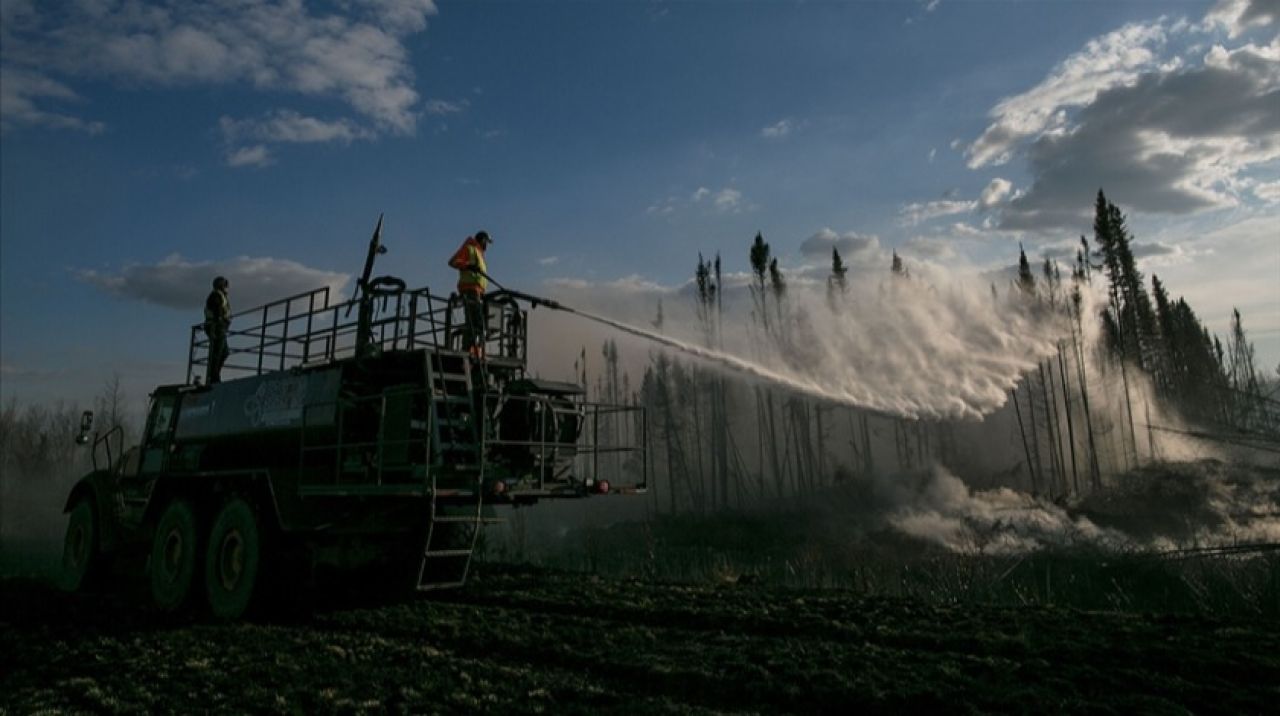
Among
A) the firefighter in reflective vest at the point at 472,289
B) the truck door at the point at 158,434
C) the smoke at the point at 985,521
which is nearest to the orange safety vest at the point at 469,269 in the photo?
the firefighter in reflective vest at the point at 472,289

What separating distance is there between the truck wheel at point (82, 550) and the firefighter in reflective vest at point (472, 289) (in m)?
8.51

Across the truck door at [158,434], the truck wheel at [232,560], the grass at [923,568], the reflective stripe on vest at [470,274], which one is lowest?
the grass at [923,568]

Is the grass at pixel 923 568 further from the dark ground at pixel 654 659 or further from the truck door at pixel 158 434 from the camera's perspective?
the truck door at pixel 158 434

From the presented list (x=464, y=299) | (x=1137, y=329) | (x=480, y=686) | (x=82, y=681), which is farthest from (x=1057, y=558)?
(x=1137, y=329)

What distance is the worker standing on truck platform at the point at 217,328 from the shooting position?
1453cm

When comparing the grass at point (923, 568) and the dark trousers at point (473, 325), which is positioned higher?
the dark trousers at point (473, 325)

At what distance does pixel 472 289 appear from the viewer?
1288 cm

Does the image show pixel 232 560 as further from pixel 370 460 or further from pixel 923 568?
pixel 923 568

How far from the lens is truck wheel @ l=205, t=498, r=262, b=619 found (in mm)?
11367

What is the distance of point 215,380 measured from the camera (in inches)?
570

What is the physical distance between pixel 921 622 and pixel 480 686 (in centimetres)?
521

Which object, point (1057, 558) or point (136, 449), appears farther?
point (1057, 558)

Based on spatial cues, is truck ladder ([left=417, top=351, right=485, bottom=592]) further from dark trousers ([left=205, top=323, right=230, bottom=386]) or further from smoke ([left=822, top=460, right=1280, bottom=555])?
smoke ([left=822, top=460, right=1280, bottom=555])

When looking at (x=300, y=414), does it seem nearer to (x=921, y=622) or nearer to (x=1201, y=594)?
(x=921, y=622)
